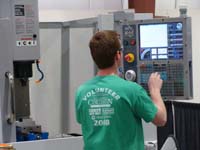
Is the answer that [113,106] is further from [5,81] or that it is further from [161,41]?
[5,81]

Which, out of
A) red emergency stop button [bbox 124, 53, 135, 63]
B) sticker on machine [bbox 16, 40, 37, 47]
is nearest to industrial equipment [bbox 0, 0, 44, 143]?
sticker on machine [bbox 16, 40, 37, 47]

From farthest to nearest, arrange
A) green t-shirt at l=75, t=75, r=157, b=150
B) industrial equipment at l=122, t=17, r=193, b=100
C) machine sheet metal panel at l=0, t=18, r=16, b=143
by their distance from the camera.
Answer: machine sheet metal panel at l=0, t=18, r=16, b=143 → industrial equipment at l=122, t=17, r=193, b=100 → green t-shirt at l=75, t=75, r=157, b=150

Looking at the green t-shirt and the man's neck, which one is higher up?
the man's neck

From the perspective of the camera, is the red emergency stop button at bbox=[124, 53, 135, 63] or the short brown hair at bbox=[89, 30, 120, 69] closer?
the short brown hair at bbox=[89, 30, 120, 69]

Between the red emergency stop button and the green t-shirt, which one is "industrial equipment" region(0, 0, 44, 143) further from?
the green t-shirt

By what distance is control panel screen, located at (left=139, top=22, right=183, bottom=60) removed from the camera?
2865 mm

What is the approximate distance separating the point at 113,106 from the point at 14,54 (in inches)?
43.9

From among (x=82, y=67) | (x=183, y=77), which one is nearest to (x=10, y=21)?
(x=82, y=67)

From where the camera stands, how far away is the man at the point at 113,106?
87.1 inches

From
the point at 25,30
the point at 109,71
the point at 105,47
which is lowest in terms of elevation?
the point at 109,71

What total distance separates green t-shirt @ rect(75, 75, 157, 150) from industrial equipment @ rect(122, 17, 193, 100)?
0.67 meters

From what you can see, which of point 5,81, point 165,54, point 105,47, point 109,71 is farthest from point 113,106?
point 5,81

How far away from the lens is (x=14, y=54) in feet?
10.2

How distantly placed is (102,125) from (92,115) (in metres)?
0.07
